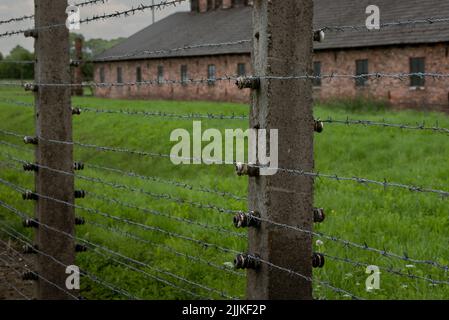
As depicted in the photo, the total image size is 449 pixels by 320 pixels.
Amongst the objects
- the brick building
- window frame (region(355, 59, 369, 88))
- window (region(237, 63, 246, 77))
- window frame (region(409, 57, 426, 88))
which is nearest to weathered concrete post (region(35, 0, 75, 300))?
the brick building

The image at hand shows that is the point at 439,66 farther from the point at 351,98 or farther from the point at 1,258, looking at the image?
the point at 1,258

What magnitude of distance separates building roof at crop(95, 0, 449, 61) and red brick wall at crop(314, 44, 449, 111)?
51 centimetres

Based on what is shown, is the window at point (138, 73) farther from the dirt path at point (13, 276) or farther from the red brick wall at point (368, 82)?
the dirt path at point (13, 276)

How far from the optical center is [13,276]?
6531mm

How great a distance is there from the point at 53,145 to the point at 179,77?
33.9 m

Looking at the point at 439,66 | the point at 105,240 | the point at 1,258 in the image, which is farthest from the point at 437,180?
the point at 439,66

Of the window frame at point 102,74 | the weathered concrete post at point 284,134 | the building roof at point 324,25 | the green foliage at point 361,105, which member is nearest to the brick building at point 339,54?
the building roof at point 324,25

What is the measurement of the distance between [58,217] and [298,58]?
2.84 meters

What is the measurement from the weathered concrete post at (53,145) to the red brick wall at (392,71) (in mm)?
19106

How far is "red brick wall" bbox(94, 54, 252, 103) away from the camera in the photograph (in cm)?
3378

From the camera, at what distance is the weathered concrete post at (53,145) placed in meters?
4.68

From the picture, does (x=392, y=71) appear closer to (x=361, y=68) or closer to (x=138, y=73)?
(x=361, y=68)

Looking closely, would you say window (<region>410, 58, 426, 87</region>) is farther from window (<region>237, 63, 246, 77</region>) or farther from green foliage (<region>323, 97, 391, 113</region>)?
window (<region>237, 63, 246, 77</region>)
